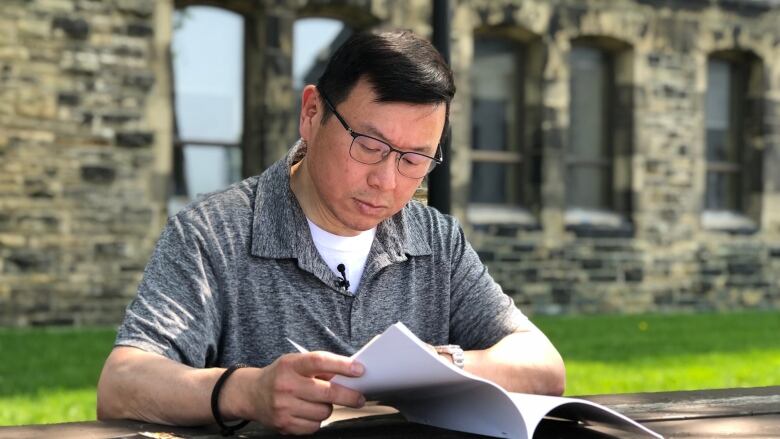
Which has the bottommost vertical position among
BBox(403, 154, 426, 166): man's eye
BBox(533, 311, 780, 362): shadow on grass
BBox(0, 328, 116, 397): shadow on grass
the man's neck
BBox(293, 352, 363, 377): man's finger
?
BBox(533, 311, 780, 362): shadow on grass

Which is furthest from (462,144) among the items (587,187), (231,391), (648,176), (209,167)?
(231,391)

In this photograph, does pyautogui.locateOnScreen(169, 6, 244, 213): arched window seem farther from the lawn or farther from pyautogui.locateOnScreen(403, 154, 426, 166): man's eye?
pyautogui.locateOnScreen(403, 154, 426, 166): man's eye

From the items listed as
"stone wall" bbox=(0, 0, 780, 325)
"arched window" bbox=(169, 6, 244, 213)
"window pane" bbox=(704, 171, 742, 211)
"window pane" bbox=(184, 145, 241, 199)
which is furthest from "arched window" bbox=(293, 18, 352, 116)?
"window pane" bbox=(704, 171, 742, 211)

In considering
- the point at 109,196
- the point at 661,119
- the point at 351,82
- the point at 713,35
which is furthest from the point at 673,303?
the point at 351,82

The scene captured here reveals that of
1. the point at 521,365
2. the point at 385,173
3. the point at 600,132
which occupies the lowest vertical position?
the point at 521,365

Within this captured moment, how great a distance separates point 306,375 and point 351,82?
710 millimetres

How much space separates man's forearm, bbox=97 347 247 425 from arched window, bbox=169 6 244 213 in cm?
941

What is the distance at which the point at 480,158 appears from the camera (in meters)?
13.0

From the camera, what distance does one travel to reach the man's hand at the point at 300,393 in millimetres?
1815

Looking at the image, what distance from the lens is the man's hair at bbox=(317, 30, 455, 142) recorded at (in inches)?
88.4

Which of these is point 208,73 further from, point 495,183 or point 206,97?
point 495,183

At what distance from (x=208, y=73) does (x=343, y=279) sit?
9.52m

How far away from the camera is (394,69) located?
2242 mm

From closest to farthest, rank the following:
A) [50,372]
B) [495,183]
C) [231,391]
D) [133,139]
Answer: [231,391] → [50,372] → [133,139] → [495,183]
